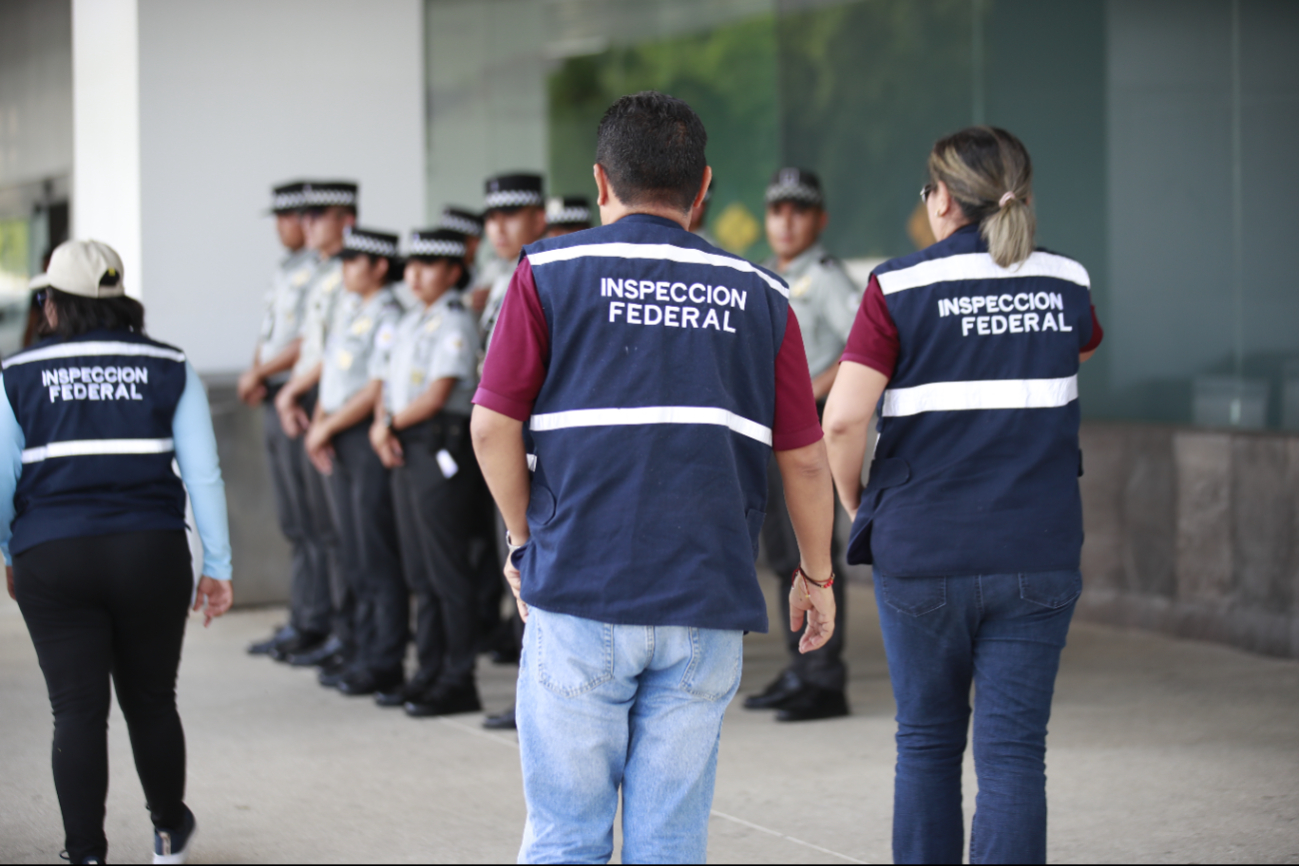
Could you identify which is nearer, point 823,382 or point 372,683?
point 823,382

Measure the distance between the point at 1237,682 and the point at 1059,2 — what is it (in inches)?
149

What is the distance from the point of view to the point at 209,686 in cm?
564

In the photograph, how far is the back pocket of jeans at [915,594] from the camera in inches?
106

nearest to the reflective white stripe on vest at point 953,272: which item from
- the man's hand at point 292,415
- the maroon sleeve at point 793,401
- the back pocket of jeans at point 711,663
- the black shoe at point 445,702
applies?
the maroon sleeve at point 793,401

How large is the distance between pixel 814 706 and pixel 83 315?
2839 mm

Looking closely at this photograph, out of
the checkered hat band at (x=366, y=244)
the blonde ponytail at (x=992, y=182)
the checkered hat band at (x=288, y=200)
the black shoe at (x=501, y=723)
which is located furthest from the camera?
the checkered hat band at (x=288, y=200)

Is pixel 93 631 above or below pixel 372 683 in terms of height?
above

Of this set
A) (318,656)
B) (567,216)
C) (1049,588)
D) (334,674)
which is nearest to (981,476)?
(1049,588)

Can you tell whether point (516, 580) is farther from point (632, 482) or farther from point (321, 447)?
point (321, 447)

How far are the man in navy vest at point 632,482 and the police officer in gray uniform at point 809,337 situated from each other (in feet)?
9.17

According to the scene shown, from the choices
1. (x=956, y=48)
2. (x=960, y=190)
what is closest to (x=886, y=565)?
(x=960, y=190)

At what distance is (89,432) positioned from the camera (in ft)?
10.4

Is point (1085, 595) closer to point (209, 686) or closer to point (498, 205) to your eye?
point (498, 205)

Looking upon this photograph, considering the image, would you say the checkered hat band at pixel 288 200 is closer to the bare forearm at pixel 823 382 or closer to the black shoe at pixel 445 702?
the black shoe at pixel 445 702
